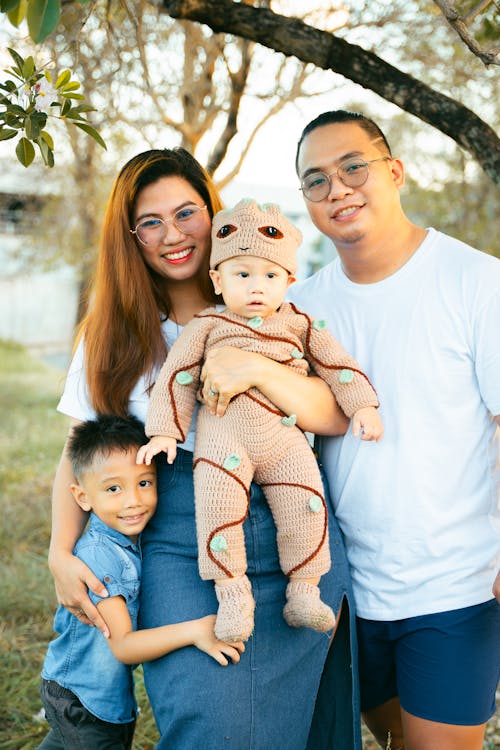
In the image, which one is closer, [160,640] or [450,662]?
[160,640]

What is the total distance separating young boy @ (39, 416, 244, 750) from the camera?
7.59ft

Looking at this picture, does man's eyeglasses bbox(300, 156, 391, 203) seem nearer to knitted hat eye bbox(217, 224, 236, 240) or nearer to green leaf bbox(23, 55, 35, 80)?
knitted hat eye bbox(217, 224, 236, 240)

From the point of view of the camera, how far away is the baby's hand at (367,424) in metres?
2.31

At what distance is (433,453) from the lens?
241 cm

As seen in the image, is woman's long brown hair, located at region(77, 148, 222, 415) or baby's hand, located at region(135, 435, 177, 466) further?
woman's long brown hair, located at region(77, 148, 222, 415)

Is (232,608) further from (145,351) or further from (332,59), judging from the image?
(332,59)

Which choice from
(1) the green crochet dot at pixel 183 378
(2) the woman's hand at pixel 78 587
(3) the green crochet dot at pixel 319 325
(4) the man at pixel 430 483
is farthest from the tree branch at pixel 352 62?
(2) the woman's hand at pixel 78 587

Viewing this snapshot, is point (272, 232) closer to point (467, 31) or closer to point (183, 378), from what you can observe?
point (183, 378)

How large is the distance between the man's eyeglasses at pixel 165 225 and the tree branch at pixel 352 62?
2.62ft

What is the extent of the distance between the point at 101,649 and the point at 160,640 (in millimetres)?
329

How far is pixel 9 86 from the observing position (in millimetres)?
2184

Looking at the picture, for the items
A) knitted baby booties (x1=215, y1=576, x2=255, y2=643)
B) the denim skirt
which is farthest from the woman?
knitted baby booties (x1=215, y1=576, x2=255, y2=643)

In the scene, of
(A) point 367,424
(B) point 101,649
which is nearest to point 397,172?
(A) point 367,424

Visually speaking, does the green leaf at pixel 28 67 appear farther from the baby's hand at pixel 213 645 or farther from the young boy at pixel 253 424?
the baby's hand at pixel 213 645
